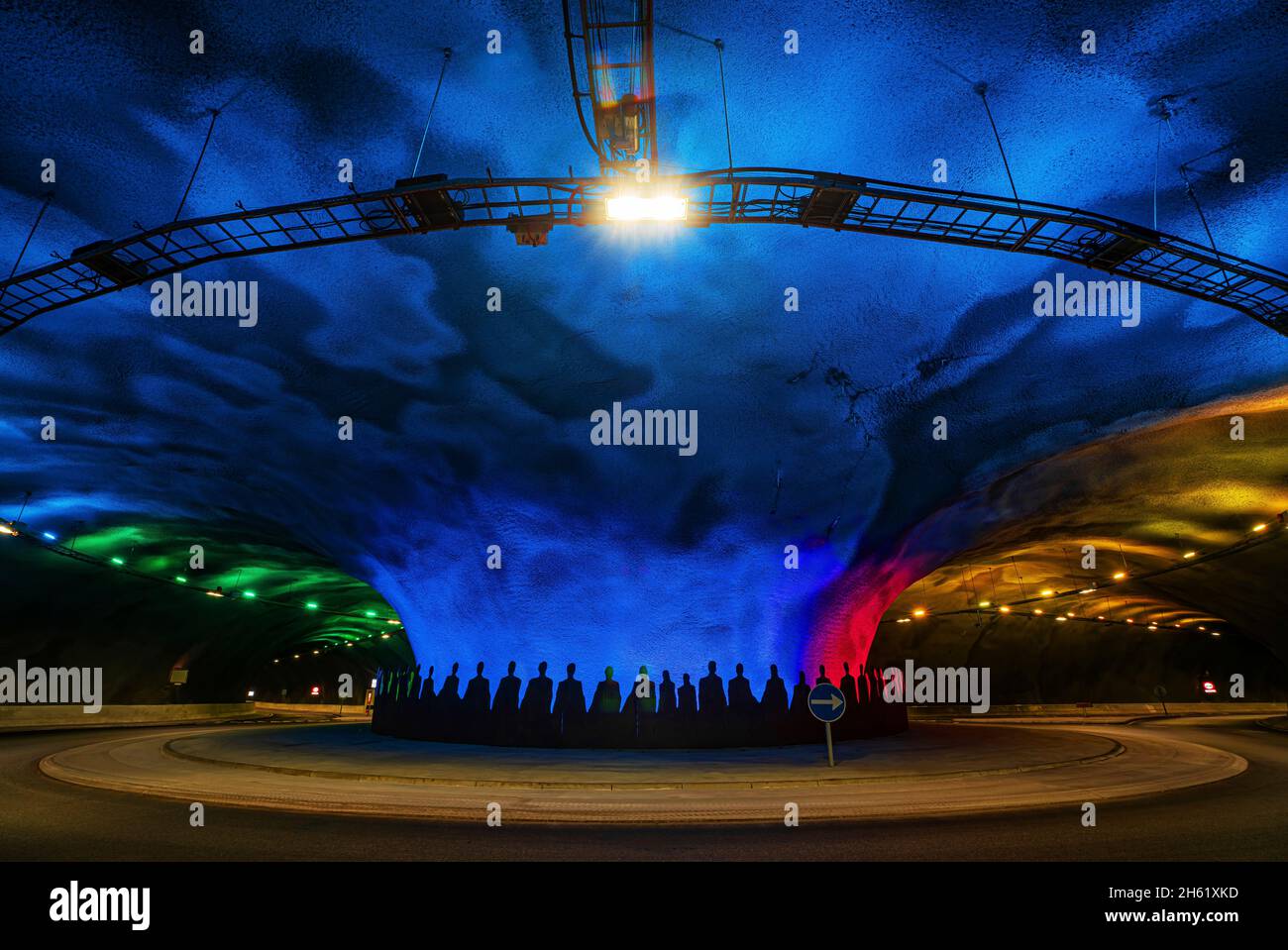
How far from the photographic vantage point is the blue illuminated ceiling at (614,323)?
34.7 ft

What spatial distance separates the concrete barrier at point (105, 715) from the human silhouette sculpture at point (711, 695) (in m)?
27.1

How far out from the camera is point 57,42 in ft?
32.6

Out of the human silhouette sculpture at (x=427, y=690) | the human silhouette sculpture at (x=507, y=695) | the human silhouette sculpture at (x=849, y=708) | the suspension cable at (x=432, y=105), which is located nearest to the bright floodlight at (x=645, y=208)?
the suspension cable at (x=432, y=105)

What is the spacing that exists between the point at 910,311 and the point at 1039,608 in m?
31.6

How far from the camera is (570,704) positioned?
19.7 metres

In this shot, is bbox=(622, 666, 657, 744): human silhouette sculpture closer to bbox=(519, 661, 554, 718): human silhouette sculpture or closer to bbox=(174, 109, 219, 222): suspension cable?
bbox=(519, 661, 554, 718): human silhouette sculpture

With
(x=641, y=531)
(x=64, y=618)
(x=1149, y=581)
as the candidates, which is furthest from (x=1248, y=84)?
(x=64, y=618)

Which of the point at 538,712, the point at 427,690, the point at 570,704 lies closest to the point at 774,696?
the point at 570,704

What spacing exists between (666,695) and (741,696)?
2.00m

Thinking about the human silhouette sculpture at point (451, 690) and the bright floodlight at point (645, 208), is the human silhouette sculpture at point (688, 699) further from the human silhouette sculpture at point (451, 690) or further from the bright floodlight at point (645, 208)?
the bright floodlight at point (645, 208)

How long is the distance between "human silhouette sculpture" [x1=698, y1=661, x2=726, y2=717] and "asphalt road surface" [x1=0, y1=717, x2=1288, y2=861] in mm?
10015
